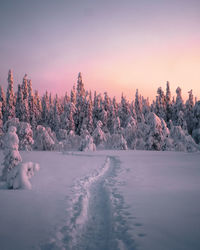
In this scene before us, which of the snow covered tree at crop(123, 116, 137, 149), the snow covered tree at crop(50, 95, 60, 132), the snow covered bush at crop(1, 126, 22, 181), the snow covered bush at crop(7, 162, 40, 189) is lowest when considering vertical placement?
the snow covered bush at crop(7, 162, 40, 189)

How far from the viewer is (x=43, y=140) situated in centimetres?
2862

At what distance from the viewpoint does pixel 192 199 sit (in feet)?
19.3

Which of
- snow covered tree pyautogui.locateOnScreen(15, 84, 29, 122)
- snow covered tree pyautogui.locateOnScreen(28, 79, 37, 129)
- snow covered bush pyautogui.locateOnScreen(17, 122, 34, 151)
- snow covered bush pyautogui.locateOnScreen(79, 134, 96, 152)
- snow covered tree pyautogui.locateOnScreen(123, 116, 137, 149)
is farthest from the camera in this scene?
snow covered tree pyautogui.locateOnScreen(28, 79, 37, 129)

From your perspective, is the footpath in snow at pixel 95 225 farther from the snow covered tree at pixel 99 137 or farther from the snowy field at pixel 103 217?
the snow covered tree at pixel 99 137

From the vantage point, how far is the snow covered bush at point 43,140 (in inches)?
1111

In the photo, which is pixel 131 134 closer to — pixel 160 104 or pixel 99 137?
pixel 99 137

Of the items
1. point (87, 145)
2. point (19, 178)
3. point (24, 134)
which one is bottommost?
point (19, 178)

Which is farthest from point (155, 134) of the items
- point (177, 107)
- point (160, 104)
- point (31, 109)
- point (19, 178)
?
point (31, 109)

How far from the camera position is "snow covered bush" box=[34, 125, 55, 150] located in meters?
28.2

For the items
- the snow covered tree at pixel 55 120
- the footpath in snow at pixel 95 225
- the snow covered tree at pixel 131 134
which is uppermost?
the snow covered tree at pixel 55 120

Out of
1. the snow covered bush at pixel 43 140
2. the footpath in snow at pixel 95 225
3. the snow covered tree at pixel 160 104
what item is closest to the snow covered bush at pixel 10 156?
the footpath in snow at pixel 95 225

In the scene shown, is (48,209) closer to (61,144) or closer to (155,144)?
(155,144)

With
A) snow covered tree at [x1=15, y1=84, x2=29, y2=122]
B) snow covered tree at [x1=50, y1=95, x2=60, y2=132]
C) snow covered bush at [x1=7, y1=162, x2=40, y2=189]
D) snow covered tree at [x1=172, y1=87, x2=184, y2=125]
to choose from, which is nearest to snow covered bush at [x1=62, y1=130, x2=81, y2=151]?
snow covered tree at [x1=15, y1=84, x2=29, y2=122]

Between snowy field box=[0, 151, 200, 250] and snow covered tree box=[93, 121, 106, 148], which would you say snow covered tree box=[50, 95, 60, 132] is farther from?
snowy field box=[0, 151, 200, 250]
